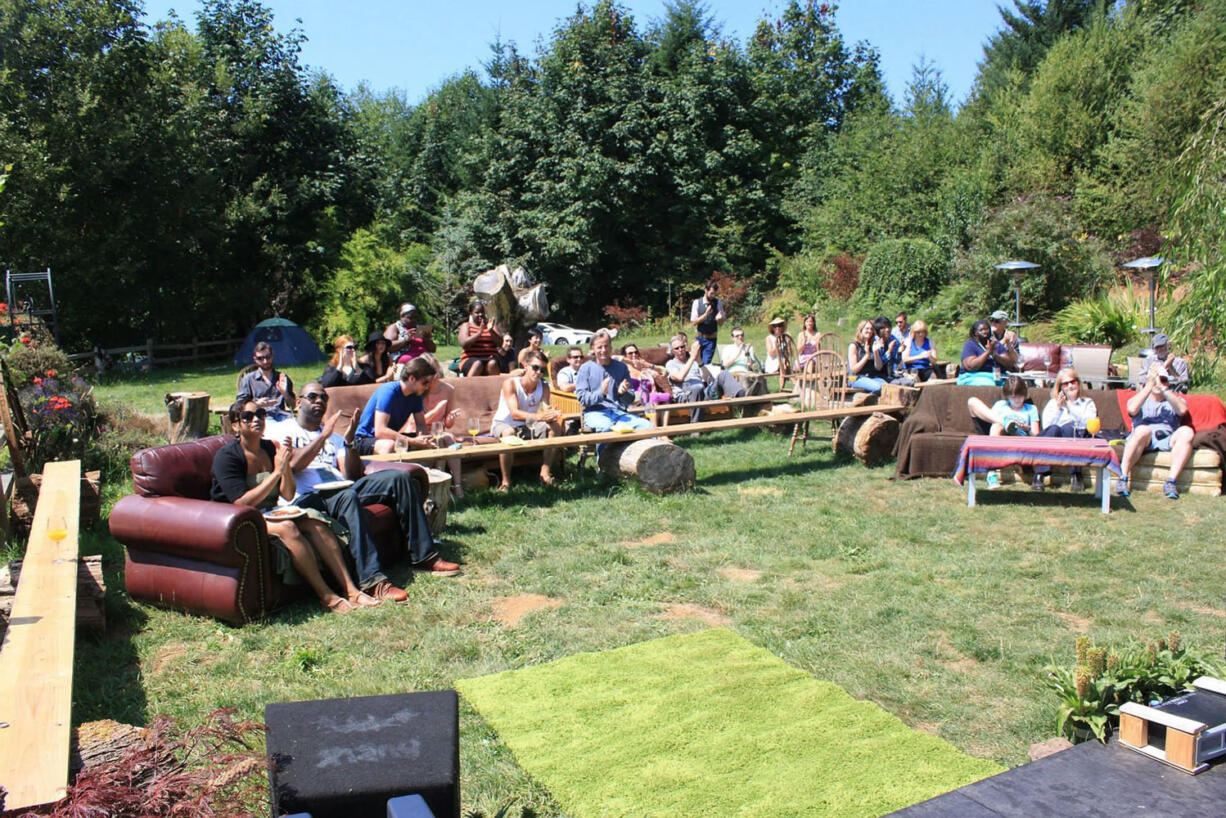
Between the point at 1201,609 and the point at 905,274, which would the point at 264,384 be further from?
the point at 905,274

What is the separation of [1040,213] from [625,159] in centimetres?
1377

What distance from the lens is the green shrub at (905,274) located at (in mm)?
22703

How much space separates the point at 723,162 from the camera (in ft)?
102

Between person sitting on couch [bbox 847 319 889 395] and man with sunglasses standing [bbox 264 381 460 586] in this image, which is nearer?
man with sunglasses standing [bbox 264 381 460 586]

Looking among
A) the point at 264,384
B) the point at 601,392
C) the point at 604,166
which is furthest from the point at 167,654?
the point at 604,166

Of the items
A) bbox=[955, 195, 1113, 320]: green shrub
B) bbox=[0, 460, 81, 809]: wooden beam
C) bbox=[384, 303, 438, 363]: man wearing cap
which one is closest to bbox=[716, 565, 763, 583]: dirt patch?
bbox=[0, 460, 81, 809]: wooden beam

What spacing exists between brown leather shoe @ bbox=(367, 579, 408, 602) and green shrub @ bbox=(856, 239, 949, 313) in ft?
60.9

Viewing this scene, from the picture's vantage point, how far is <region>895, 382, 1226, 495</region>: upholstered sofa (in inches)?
332

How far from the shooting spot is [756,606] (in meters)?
5.73

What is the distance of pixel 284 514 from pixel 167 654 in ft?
3.09

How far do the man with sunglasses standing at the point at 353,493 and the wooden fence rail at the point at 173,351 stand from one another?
15.9 metres

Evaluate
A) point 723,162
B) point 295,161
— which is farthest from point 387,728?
point 723,162

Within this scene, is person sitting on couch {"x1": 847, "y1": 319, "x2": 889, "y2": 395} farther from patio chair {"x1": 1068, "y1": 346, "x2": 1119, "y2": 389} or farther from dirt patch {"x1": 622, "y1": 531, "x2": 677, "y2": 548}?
dirt patch {"x1": 622, "y1": 531, "x2": 677, "y2": 548}

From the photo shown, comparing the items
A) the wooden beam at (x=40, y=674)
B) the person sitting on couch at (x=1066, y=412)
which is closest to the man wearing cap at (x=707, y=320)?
the person sitting on couch at (x=1066, y=412)
